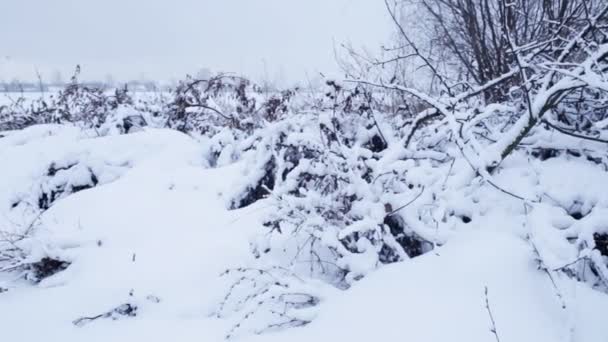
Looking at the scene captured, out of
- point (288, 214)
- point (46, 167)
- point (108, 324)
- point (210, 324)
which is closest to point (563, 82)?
point (288, 214)

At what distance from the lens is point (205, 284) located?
2.25m

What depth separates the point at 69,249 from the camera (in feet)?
9.22

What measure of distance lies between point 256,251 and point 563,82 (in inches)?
68.7

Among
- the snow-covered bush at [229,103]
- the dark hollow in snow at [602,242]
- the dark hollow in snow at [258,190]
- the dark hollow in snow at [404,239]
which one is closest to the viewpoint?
the dark hollow in snow at [602,242]

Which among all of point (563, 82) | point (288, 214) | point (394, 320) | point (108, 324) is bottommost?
point (108, 324)

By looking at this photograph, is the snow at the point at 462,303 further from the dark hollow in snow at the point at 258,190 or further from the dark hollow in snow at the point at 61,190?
the dark hollow in snow at the point at 61,190

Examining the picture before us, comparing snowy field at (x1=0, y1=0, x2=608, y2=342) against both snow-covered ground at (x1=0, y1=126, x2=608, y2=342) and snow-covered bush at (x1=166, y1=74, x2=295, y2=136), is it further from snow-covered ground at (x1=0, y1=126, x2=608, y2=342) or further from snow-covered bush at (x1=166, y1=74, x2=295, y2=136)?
snow-covered bush at (x1=166, y1=74, x2=295, y2=136)

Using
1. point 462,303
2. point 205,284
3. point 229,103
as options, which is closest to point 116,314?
point 205,284

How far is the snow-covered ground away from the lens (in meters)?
1.48

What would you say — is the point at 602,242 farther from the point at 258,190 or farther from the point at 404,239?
the point at 258,190

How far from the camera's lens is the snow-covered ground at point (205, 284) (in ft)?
4.87

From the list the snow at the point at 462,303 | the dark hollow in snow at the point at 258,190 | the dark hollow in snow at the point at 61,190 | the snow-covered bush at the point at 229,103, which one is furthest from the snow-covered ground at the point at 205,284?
the snow-covered bush at the point at 229,103

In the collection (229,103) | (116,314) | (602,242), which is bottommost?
(116,314)

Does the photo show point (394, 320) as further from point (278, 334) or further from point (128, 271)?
point (128, 271)
